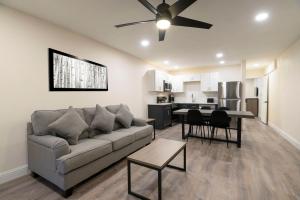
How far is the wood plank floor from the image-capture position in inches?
76.6

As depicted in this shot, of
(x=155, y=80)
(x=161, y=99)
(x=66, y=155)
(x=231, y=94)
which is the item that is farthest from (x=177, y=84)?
(x=66, y=155)

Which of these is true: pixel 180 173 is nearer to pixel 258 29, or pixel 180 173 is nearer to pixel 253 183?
pixel 253 183

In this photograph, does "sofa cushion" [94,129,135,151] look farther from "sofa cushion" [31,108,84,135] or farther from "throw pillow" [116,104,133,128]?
"sofa cushion" [31,108,84,135]

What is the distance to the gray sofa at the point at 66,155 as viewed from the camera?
6.30 ft

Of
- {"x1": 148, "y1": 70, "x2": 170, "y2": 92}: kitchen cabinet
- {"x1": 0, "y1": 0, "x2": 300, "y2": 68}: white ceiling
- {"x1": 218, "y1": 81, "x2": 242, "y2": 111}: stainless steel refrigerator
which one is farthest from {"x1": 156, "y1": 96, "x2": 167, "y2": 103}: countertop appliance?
{"x1": 0, "y1": 0, "x2": 300, "y2": 68}: white ceiling

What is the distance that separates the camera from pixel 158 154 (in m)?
2.11

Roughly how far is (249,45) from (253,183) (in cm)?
346

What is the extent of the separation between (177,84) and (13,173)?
21.2ft

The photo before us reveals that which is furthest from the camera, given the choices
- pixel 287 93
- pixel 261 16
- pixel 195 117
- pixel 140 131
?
pixel 287 93

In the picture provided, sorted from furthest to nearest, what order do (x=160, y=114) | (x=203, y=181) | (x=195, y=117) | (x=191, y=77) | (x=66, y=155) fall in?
1. (x=191, y=77)
2. (x=160, y=114)
3. (x=195, y=117)
4. (x=203, y=181)
5. (x=66, y=155)

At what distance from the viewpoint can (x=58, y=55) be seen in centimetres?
287

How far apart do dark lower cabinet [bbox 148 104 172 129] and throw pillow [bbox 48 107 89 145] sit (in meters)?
3.31

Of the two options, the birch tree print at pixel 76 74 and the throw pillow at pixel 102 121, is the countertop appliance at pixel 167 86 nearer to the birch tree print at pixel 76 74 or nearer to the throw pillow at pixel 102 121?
the birch tree print at pixel 76 74

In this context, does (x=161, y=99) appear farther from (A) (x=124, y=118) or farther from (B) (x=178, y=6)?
(B) (x=178, y=6)
